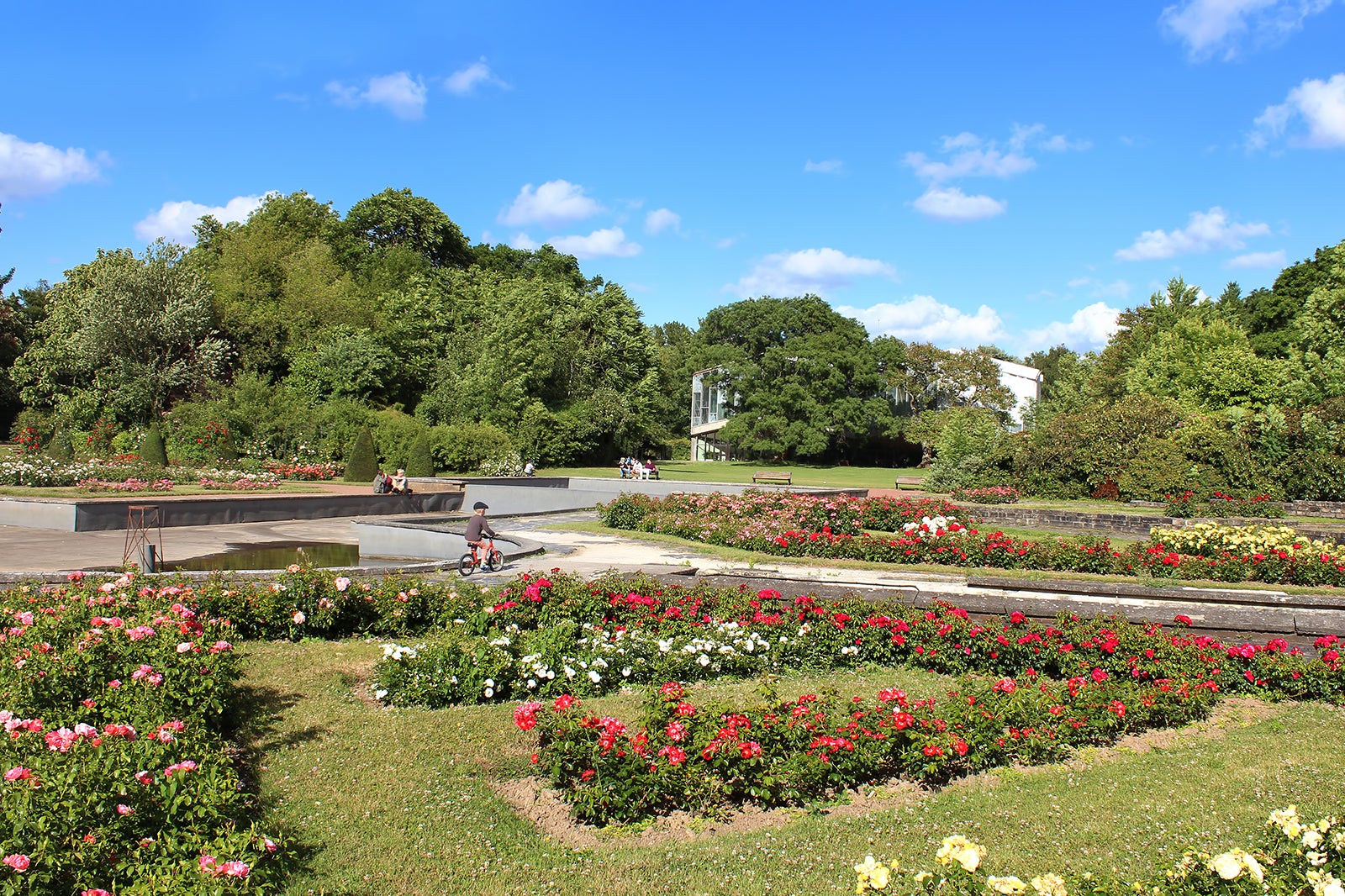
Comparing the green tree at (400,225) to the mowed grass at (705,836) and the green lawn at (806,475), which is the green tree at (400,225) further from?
the mowed grass at (705,836)

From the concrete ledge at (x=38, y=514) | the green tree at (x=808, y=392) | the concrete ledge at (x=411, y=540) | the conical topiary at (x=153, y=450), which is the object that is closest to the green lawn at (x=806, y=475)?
the green tree at (x=808, y=392)

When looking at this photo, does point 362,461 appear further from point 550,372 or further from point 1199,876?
point 1199,876

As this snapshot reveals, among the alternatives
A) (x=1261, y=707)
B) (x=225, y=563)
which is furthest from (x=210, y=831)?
(x=225, y=563)

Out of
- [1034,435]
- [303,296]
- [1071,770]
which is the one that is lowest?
[1071,770]

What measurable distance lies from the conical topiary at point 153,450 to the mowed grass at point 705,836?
79.9 ft

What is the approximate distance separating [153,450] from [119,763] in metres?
27.4

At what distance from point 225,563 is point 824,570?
29.4 ft

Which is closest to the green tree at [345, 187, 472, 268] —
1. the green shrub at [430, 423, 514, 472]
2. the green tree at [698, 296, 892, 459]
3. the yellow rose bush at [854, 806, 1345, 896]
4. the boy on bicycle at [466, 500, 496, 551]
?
the green tree at [698, 296, 892, 459]

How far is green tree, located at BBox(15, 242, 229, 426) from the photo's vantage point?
34844 mm

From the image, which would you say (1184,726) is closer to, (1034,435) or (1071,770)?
(1071,770)

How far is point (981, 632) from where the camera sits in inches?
309

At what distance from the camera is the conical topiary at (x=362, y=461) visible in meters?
29.4

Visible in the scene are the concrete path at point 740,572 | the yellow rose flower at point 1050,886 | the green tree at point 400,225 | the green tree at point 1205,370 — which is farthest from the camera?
the green tree at point 400,225

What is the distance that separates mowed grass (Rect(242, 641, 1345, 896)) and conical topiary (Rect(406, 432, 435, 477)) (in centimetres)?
2441
